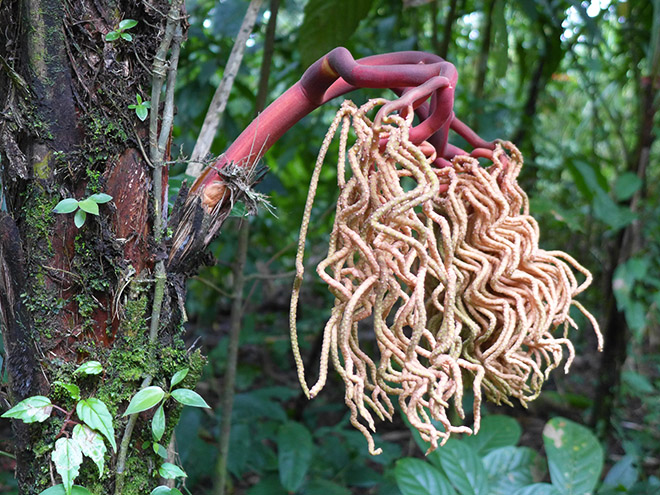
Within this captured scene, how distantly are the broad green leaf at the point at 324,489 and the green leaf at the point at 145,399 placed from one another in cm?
109

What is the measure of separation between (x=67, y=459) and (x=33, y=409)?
6cm

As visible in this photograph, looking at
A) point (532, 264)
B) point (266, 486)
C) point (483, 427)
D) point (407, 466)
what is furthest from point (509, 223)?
point (266, 486)

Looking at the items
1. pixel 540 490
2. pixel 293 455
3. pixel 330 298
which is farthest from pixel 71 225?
pixel 330 298

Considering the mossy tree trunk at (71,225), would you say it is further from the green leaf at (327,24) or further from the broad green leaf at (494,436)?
the broad green leaf at (494,436)

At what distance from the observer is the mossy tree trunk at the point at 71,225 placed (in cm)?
53

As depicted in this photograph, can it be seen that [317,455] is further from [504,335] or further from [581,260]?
[581,260]

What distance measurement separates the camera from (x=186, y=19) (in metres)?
0.59

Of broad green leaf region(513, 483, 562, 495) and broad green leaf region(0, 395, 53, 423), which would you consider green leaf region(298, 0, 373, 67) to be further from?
broad green leaf region(513, 483, 562, 495)

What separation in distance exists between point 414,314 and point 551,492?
0.77 metres

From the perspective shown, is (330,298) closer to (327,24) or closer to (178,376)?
(327,24)

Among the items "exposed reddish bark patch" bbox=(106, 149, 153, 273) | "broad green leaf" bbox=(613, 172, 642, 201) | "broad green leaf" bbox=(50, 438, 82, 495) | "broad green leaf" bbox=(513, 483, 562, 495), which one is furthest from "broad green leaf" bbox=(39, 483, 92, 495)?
"broad green leaf" bbox=(613, 172, 642, 201)

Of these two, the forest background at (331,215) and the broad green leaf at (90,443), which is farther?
the forest background at (331,215)

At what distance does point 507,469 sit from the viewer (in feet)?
4.16

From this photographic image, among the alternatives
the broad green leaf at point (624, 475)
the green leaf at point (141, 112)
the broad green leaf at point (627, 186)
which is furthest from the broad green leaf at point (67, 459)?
the broad green leaf at point (627, 186)
